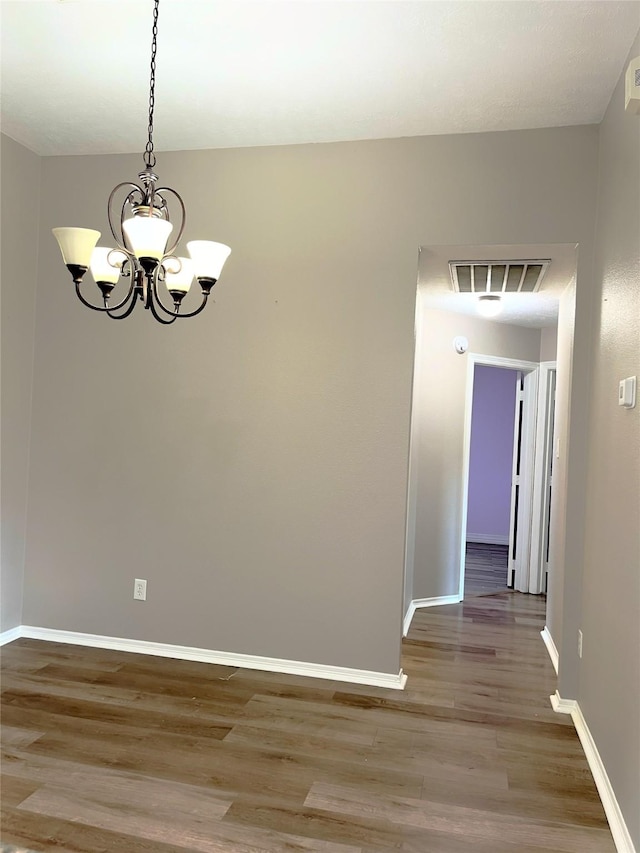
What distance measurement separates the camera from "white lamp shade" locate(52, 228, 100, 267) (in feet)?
7.41

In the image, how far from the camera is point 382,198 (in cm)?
352

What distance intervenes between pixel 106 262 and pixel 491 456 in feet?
24.5

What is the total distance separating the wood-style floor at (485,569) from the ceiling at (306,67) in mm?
4062

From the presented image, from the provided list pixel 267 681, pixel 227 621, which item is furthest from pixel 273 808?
pixel 227 621

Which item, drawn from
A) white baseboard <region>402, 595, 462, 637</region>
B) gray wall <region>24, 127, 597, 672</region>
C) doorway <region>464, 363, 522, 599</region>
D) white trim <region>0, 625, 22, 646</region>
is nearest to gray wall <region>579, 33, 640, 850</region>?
gray wall <region>24, 127, 597, 672</region>

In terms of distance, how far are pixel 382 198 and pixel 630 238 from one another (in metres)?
1.44

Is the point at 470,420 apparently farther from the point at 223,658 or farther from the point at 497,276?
the point at 223,658

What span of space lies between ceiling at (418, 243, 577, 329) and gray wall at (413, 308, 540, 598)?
15cm

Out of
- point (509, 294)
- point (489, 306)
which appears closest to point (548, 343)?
point (489, 306)

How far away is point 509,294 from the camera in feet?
15.3

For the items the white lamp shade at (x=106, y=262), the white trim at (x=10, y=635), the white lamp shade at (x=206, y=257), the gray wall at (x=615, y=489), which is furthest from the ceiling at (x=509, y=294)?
the white trim at (x=10, y=635)

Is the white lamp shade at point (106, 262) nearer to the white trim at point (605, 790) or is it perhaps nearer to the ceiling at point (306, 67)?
the ceiling at point (306, 67)

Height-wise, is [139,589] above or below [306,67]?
below

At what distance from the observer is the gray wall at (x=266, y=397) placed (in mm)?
3467
